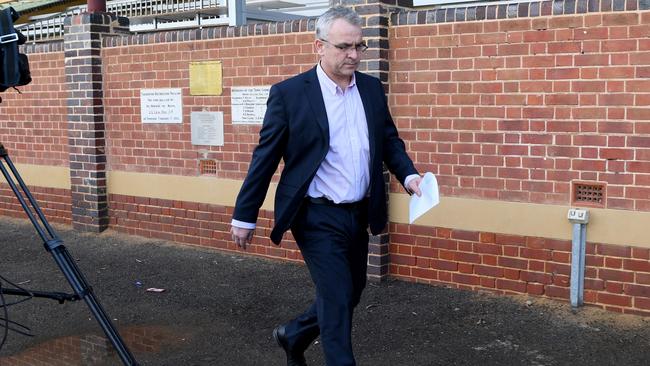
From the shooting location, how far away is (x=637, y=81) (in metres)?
5.54

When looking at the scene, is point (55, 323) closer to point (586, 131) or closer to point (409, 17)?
point (409, 17)

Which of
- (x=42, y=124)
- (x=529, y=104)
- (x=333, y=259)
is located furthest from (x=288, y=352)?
(x=42, y=124)

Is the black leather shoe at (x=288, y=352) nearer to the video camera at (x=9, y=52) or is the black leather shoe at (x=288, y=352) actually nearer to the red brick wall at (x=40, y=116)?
the video camera at (x=9, y=52)

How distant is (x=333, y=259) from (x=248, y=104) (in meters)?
3.97

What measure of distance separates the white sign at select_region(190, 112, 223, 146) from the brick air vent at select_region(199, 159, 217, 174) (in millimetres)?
184

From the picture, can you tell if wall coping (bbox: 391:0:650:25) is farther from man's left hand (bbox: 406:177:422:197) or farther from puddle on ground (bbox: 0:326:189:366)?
puddle on ground (bbox: 0:326:189:366)

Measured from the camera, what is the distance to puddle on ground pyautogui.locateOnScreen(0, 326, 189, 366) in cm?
521

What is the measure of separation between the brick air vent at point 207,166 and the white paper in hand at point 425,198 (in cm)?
440

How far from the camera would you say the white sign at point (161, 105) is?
8.31 metres

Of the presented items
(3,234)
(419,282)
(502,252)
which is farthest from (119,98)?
(502,252)

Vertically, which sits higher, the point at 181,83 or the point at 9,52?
the point at 9,52

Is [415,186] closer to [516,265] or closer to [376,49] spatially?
[516,265]

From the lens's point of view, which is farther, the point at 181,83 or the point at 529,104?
the point at 181,83

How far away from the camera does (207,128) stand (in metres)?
8.09
